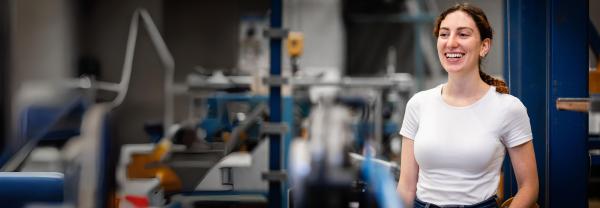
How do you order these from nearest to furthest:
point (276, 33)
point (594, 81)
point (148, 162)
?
point (594, 81) → point (276, 33) → point (148, 162)

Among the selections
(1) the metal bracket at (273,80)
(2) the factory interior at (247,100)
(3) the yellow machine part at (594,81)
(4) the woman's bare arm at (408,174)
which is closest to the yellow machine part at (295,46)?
(2) the factory interior at (247,100)

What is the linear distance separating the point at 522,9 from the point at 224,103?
7.78 feet

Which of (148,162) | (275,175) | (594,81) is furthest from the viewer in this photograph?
→ (148,162)

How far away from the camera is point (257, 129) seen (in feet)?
13.9

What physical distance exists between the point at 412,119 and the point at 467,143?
0.57ft

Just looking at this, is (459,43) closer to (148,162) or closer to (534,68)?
(534,68)

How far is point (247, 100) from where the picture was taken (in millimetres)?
4469

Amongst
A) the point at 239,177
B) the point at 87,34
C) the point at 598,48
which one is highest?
the point at 87,34

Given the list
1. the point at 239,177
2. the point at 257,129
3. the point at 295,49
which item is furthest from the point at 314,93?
the point at 239,177

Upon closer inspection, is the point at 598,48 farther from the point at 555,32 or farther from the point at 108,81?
the point at 108,81

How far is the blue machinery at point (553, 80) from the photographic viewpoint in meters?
1.97

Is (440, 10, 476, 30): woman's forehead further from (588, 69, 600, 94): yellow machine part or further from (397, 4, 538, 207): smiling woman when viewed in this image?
(588, 69, 600, 94): yellow machine part

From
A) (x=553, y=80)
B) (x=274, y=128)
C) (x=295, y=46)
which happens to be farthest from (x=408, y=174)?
(x=295, y=46)

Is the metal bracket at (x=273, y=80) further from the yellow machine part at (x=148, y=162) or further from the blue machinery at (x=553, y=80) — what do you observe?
the yellow machine part at (x=148, y=162)
